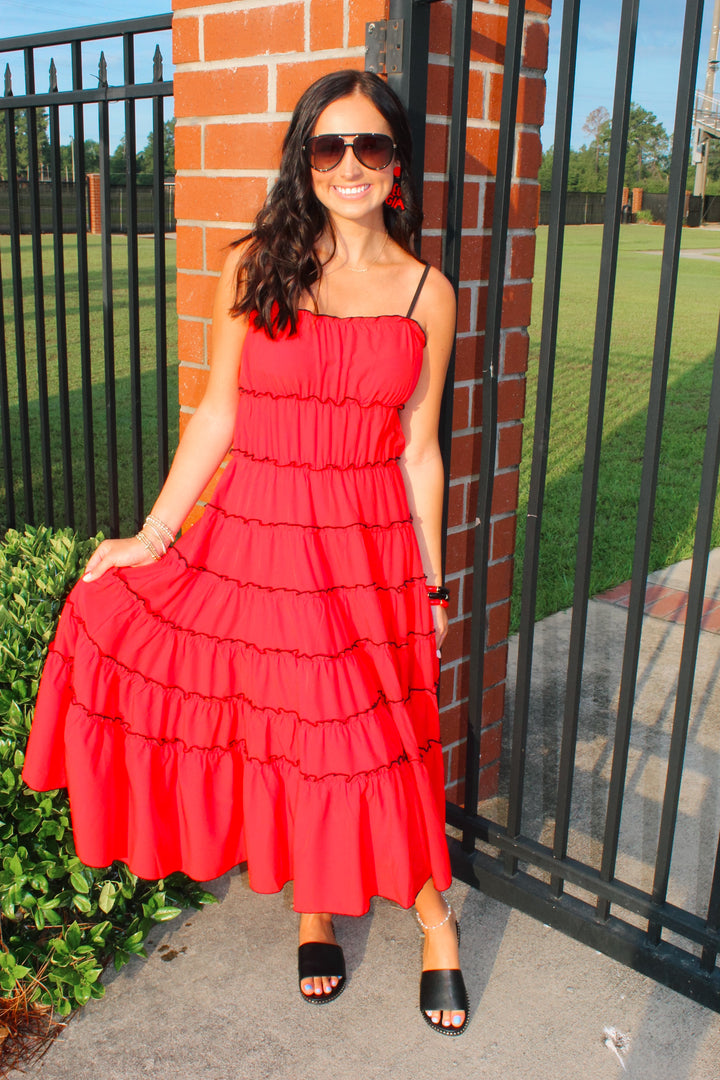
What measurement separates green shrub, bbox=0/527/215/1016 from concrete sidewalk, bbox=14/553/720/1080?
9 centimetres

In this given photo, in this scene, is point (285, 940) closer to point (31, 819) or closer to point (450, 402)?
point (31, 819)

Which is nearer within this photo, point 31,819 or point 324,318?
point 324,318

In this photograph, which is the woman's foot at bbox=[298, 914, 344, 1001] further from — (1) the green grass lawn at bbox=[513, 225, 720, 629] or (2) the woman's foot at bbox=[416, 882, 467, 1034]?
(1) the green grass lawn at bbox=[513, 225, 720, 629]

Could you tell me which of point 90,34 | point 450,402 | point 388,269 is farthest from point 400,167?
point 90,34

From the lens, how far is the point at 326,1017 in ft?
7.07

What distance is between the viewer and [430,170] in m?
2.32

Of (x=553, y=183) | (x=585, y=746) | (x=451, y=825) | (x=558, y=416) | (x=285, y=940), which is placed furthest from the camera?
(x=558, y=416)

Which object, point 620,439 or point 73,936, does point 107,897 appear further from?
point 620,439

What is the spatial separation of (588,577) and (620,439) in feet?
20.6

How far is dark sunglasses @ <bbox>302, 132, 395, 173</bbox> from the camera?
6.51 feet

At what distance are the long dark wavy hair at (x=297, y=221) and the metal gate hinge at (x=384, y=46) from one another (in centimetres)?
Answer: 13

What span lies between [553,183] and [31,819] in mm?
1843

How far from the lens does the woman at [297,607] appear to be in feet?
6.56

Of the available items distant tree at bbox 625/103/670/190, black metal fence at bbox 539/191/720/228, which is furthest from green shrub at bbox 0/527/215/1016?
distant tree at bbox 625/103/670/190
